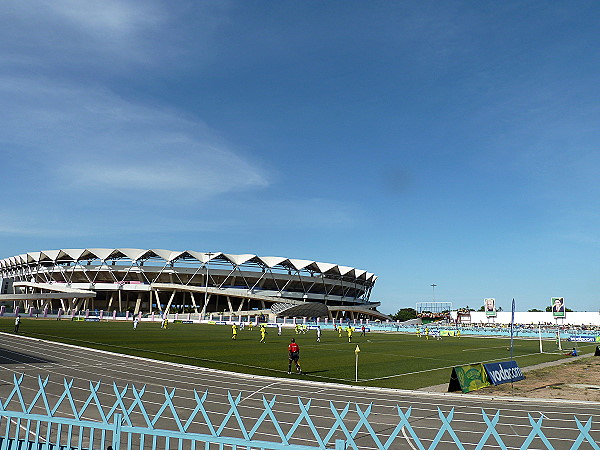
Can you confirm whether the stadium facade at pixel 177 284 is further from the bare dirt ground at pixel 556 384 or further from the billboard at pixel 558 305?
the bare dirt ground at pixel 556 384

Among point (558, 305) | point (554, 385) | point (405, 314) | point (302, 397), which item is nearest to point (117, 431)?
point (302, 397)

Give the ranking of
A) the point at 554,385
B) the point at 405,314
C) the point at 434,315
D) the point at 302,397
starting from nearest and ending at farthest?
the point at 302,397 < the point at 554,385 < the point at 434,315 < the point at 405,314

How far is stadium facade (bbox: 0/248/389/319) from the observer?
4653 inches

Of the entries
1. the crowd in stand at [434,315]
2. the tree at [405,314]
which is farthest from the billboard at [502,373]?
the tree at [405,314]

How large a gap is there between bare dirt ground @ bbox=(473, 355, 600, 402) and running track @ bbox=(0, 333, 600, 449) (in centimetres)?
197

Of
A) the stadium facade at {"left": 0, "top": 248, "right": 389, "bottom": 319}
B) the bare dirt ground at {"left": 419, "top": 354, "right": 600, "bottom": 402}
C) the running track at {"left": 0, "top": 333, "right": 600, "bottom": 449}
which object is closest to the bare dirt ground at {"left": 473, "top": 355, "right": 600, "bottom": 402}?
the bare dirt ground at {"left": 419, "top": 354, "right": 600, "bottom": 402}

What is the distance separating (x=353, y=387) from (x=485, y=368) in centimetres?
613

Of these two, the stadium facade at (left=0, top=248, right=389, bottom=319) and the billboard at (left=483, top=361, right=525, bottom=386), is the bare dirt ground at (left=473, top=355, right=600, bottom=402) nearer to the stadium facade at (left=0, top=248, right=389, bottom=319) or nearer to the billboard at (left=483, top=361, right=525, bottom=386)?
the billboard at (left=483, top=361, right=525, bottom=386)

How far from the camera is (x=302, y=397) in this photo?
662 inches

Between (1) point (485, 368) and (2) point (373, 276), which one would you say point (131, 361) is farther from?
(2) point (373, 276)

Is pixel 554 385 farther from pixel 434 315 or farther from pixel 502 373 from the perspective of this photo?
pixel 434 315

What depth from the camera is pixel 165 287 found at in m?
116

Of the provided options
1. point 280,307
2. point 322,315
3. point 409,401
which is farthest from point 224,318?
point 409,401

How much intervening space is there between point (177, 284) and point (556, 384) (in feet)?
348
